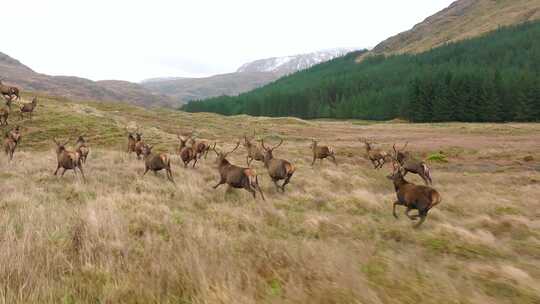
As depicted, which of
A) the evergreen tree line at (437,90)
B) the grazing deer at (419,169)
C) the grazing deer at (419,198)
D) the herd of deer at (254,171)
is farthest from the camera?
the evergreen tree line at (437,90)

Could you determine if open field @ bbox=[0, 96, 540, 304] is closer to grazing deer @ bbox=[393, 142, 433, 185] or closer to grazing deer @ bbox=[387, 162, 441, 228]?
grazing deer @ bbox=[387, 162, 441, 228]

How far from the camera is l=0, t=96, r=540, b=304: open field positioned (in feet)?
12.8

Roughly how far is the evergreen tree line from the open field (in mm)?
65251

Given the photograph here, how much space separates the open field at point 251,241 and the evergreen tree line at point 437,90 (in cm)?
6525

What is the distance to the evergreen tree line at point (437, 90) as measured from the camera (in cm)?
7426

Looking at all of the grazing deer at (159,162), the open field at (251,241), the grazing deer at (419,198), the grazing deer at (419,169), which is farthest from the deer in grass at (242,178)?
the grazing deer at (419,169)

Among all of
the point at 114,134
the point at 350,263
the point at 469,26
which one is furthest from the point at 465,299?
the point at 469,26

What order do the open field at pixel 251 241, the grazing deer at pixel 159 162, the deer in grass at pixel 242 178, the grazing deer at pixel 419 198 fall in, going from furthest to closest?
the grazing deer at pixel 159 162, the deer in grass at pixel 242 178, the grazing deer at pixel 419 198, the open field at pixel 251 241

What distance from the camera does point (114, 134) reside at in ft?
96.0

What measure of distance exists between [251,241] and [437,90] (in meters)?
85.3

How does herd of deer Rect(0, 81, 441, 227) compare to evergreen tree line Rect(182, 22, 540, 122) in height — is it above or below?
below

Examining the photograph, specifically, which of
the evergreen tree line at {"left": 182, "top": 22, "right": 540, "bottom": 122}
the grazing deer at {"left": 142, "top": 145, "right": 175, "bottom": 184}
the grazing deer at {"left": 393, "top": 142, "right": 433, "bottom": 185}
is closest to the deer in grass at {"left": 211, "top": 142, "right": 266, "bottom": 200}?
the grazing deer at {"left": 142, "top": 145, "right": 175, "bottom": 184}

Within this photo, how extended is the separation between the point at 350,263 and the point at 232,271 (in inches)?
60.1

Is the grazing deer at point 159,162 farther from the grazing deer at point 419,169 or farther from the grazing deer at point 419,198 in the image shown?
the grazing deer at point 419,169
